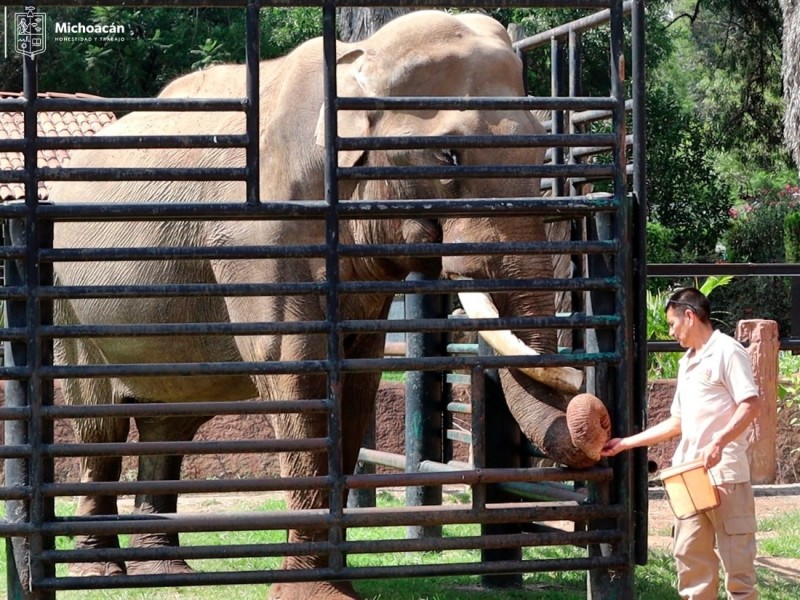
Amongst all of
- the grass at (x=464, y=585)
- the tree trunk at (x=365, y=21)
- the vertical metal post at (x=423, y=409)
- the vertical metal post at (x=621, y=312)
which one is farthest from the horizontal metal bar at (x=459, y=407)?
the tree trunk at (x=365, y=21)

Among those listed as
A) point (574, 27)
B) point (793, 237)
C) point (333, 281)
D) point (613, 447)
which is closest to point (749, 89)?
point (793, 237)

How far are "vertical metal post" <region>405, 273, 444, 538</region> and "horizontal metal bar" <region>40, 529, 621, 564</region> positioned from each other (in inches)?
100

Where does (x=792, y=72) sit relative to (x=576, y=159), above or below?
above

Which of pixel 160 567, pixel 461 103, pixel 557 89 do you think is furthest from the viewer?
pixel 160 567

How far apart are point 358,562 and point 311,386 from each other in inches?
81.4

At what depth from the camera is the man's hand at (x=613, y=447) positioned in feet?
16.6

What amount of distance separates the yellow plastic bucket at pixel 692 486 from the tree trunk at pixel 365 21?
30.0 ft

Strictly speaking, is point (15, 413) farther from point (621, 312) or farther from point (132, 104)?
point (621, 312)

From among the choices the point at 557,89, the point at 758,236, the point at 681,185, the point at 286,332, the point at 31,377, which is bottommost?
the point at 31,377

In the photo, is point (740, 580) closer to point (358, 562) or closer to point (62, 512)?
point (358, 562)

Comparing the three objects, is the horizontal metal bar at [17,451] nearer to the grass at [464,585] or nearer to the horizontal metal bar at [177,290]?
the horizontal metal bar at [177,290]

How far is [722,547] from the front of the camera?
553 centimetres

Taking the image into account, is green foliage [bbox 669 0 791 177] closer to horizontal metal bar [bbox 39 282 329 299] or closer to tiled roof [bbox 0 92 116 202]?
tiled roof [bbox 0 92 116 202]

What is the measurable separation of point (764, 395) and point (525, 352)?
6010 millimetres
